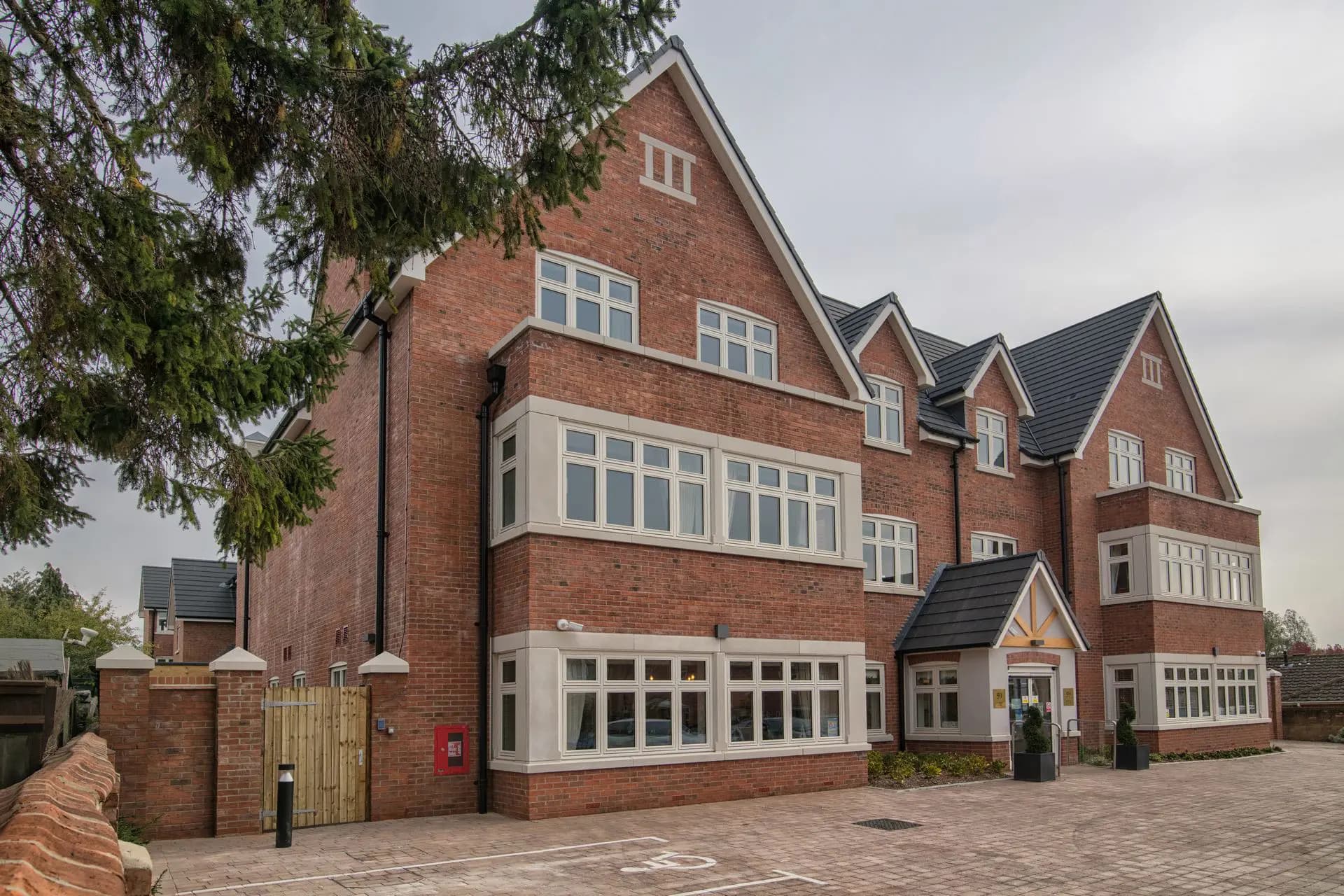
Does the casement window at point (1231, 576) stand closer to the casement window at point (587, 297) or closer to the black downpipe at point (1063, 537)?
the black downpipe at point (1063, 537)

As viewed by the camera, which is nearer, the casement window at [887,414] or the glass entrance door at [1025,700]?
the glass entrance door at [1025,700]

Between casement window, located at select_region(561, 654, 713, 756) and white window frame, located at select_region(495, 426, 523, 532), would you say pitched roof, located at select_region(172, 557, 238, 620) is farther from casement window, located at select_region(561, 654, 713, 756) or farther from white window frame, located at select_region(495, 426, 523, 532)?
casement window, located at select_region(561, 654, 713, 756)

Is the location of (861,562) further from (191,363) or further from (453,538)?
(191,363)

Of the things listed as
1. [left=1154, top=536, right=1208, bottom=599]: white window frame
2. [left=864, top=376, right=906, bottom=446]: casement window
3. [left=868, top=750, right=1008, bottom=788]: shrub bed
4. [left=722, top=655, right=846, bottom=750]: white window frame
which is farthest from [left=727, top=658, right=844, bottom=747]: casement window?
[left=1154, top=536, right=1208, bottom=599]: white window frame

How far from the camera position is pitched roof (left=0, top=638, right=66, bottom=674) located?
20547mm

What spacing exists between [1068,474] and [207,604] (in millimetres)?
27745

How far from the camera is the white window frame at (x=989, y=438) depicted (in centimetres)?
2484

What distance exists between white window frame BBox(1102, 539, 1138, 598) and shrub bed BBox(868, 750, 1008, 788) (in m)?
7.87

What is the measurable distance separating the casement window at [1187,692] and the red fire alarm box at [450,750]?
17.6m

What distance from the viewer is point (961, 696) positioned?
67.5 feet

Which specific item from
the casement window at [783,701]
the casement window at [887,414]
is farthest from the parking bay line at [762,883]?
the casement window at [887,414]

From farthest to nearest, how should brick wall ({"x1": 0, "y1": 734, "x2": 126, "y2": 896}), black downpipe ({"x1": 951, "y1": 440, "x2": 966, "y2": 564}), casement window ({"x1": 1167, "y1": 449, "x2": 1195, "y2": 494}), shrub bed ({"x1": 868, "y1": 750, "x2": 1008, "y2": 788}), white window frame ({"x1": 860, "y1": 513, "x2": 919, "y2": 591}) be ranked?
casement window ({"x1": 1167, "y1": 449, "x2": 1195, "y2": 494}) → black downpipe ({"x1": 951, "y1": 440, "x2": 966, "y2": 564}) → white window frame ({"x1": 860, "y1": 513, "x2": 919, "y2": 591}) → shrub bed ({"x1": 868, "y1": 750, "x2": 1008, "y2": 788}) → brick wall ({"x1": 0, "y1": 734, "x2": 126, "y2": 896})

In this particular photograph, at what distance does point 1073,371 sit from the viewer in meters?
28.9

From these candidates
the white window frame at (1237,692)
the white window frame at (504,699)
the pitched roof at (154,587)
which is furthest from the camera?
the pitched roof at (154,587)
